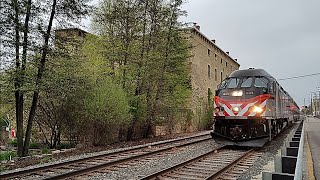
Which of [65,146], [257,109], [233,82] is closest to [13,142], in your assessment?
[65,146]

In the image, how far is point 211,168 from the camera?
848 cm

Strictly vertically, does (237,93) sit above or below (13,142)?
above

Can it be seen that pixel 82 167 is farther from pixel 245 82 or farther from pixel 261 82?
pixel 261 82

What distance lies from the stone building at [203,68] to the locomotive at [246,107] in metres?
15.4

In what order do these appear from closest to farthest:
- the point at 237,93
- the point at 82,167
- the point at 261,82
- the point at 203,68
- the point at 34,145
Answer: the point at 82,167 → the point at 237,93 → the point at 261,82 → the point at 34,145 → the point at 203,68

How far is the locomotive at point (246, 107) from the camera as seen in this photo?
11.8 meters

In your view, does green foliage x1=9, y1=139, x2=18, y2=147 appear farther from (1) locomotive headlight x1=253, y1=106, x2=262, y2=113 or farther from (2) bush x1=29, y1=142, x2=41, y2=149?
(1) locomotive headlight x1=253, y1=106, x2=262, y2=113

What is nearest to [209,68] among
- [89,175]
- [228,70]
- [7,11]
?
[228,70]

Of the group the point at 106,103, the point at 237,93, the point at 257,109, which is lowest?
the point at 257,109

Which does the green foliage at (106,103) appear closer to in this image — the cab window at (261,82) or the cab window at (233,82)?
the cab window at (233,82)

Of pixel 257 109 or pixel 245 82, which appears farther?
pixel 245 82

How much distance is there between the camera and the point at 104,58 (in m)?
18.3

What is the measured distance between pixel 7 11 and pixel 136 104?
9256 mm

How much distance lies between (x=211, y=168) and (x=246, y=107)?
4129 millimetres
